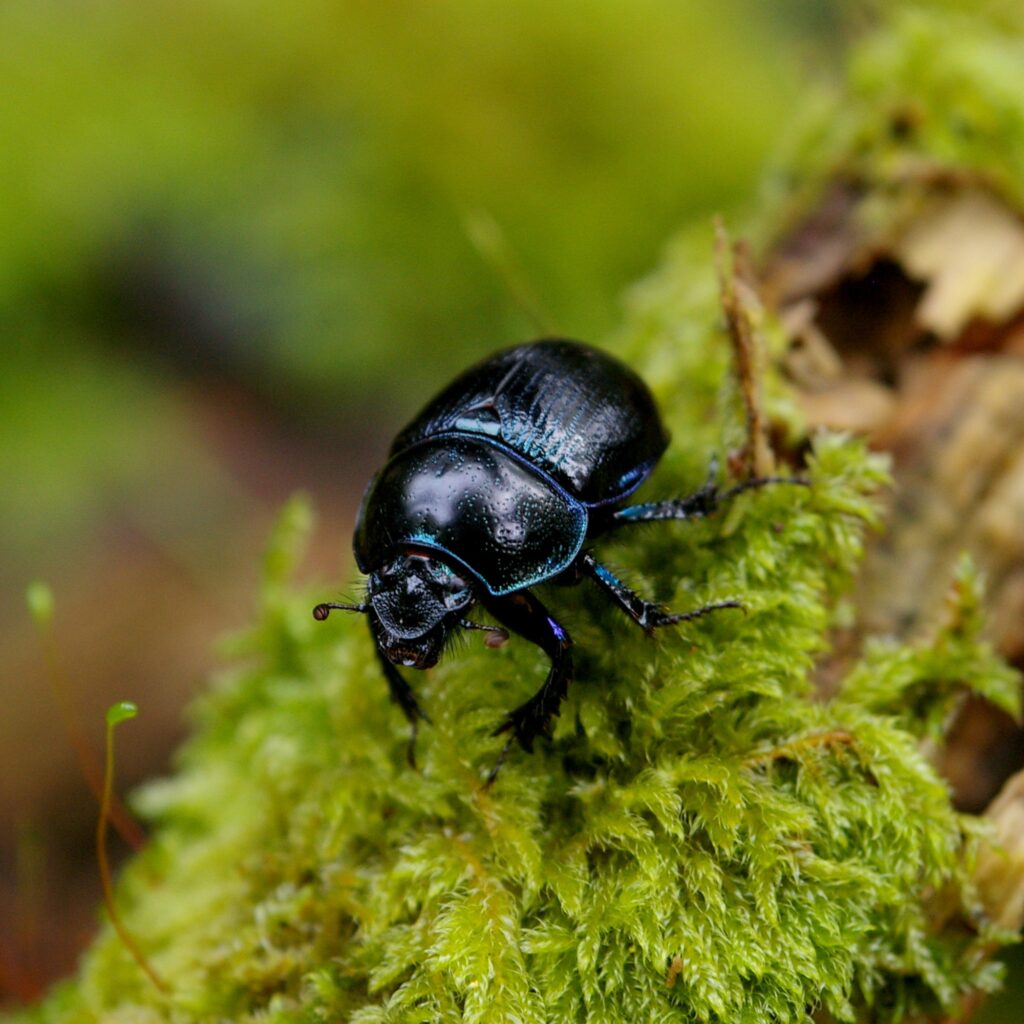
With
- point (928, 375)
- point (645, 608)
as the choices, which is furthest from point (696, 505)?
point (928, 375)

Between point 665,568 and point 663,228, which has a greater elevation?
point 663,228

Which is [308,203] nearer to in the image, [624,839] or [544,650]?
[544,650]

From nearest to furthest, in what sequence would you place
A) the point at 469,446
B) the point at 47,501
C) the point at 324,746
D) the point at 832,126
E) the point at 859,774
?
1. the point at 859,774
2. the point at 469,446
3. the point at 324,746
4. the point at 832,126
5. the point at 47,501

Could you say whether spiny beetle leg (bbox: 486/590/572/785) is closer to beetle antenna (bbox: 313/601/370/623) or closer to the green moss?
the green moss

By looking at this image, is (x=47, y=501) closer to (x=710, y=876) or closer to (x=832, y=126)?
(x=832, y=126)

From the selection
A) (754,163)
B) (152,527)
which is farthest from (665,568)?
(754,163)
